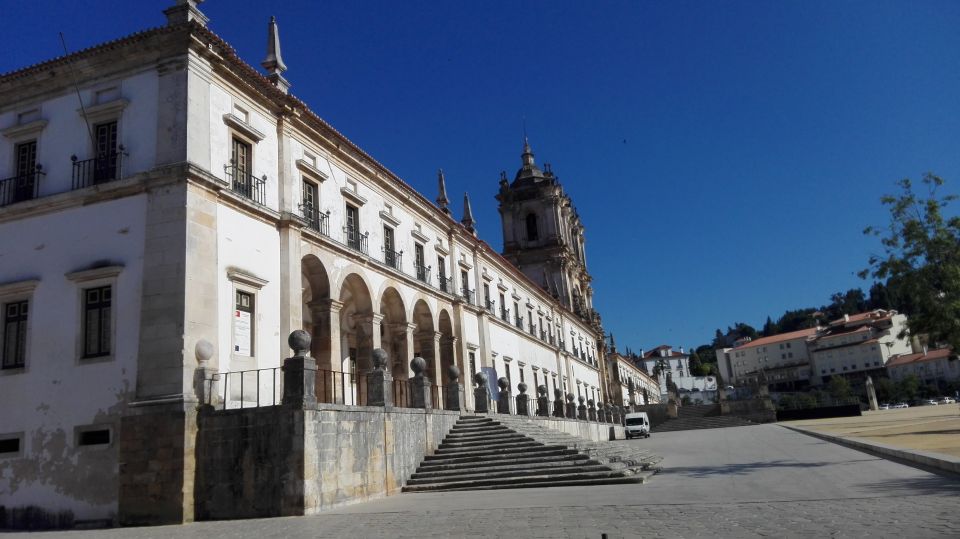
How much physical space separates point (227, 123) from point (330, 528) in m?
9.86

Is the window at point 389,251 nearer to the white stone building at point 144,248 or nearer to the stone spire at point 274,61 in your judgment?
the white stone building at point 144,248

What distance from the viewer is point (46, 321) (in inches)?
548

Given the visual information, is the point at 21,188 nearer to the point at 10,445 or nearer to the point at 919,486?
the point at 10,445

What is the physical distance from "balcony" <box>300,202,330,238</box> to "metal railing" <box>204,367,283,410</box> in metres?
4.52

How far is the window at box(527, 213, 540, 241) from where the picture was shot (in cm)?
5294

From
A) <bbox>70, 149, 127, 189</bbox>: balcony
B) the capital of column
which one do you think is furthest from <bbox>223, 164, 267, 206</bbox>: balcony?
the capital of column

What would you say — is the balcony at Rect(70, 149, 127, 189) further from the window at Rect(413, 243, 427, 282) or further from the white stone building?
the window at Rect(413, 243, 427, 282)

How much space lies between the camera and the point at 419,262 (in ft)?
82.4

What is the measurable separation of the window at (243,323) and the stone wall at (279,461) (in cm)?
225

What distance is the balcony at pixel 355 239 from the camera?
20.0 meters

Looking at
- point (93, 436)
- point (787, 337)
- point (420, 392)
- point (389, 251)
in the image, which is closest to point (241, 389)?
point (93, 436)

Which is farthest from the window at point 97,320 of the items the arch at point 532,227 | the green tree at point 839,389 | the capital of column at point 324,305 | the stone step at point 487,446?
the green tree at point 839,389

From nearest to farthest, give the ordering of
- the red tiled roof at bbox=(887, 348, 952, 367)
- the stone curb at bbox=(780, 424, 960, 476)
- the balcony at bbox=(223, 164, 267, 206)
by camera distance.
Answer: the stone curb at bbox=(780, 424, 960, 476) → the balcony at bbox=(223, 164, 267, 206) → the red tiled roof at bbox=(887, 348, 952, 367)

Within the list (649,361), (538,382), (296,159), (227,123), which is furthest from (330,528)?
(649,361)
